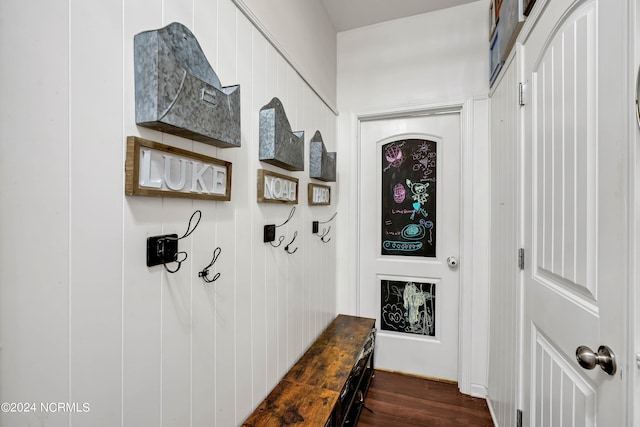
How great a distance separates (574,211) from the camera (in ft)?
2.90

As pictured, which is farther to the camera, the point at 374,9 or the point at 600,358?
the point at 374,9

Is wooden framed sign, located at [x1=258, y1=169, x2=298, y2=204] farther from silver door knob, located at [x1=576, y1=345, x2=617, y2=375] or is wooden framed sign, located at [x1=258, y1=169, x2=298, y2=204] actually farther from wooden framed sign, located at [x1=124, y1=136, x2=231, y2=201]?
silver door knob, located at [x1=576, y1=345, x2=617, y2=375]

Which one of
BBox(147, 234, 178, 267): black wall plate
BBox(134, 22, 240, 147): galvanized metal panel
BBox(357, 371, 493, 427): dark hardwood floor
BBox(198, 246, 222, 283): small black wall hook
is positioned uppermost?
BBox(134, 22, 240, 147): galvanized metal panel

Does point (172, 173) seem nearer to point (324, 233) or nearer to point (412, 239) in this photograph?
point (324, 233)

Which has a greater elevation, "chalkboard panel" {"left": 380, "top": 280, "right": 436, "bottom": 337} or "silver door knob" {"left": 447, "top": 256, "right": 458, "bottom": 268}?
"silver door knob" {"left": 447, "top": 256, "right": 458, "bottom": 268}

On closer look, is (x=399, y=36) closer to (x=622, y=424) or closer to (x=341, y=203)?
(x=341, y=203)

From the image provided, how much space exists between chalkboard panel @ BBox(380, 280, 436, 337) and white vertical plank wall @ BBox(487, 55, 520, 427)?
0.42 metres

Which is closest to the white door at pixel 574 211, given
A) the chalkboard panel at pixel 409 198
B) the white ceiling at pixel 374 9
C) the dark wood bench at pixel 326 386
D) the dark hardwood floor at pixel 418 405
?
the dark hardwood floor at pixel 418 405

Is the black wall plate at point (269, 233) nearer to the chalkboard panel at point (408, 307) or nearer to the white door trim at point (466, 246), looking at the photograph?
the chalkboard panel at point (408, 307)

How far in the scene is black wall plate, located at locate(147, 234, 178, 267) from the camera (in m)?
0.75

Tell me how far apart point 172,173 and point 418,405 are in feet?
6.84

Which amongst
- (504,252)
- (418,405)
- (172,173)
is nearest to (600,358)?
(504,252)

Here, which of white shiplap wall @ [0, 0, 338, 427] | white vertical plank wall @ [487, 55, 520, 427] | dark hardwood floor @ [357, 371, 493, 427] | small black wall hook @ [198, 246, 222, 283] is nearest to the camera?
white shiplap wall @ [0, 0, 338, 427]

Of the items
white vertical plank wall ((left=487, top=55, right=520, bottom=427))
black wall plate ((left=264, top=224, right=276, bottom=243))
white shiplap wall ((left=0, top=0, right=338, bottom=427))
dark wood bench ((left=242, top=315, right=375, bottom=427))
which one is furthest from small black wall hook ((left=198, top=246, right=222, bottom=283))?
white vertical plank wall ((left=487, top=55, right=520, bottom=427))
